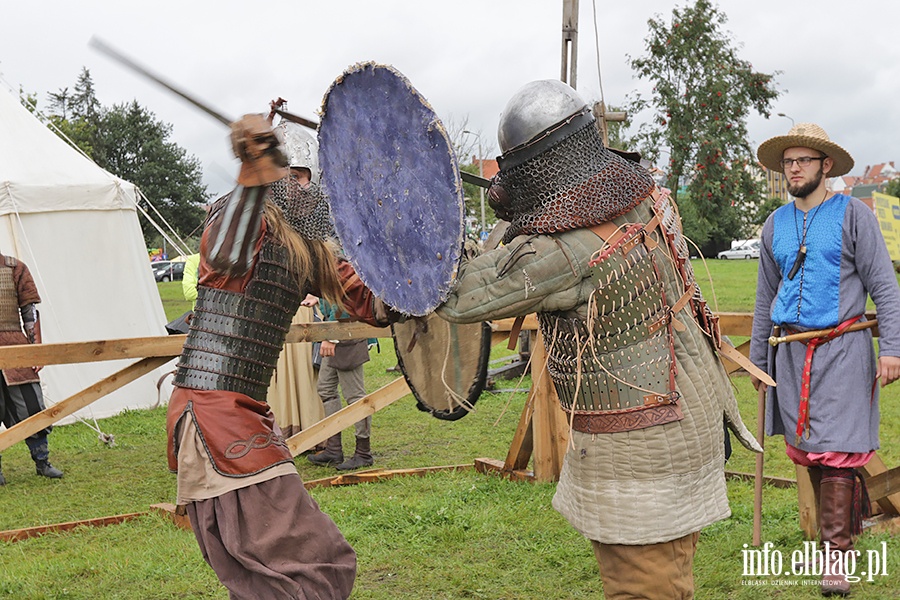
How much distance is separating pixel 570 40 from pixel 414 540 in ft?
9.51

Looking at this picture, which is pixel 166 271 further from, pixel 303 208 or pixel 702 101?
pixel 303 208

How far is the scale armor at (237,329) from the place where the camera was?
8.86 ft

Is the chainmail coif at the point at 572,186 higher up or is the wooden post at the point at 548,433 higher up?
the chainmail coif at the point at 572,186

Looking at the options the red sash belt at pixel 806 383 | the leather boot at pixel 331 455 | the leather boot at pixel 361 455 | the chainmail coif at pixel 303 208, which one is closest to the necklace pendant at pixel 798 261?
the red sash belt at pixel 806 383

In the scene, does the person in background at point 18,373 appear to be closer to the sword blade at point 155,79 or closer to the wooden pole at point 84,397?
the wooden pole at point 84,397

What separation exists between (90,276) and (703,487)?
766 centimetres

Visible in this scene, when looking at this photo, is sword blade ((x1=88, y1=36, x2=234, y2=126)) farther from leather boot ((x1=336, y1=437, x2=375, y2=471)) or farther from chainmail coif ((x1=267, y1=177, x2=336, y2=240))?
leather boot ((x1=336, y1=437, x2=375, y2=471))

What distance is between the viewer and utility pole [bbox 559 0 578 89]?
512 centimetres

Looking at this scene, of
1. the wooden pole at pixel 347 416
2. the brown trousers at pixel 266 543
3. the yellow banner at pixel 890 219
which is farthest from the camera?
the yellow banner at pixel 890 219

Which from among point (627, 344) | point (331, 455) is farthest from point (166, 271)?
point (627, 344)

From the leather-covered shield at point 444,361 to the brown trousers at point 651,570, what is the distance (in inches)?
25.4

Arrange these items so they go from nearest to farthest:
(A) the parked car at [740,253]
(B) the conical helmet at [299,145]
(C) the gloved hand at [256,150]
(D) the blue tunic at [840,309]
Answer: (C) the gloved hand at [256,150] < (B) the conical helmet at [299,145] < (D) the blue tunic at [840,309] < (A) the parked car at [740,253]

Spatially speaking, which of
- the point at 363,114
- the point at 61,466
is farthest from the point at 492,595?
the point at 61,466

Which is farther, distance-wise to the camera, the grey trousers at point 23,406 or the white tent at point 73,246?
the white tent at point 73,246
